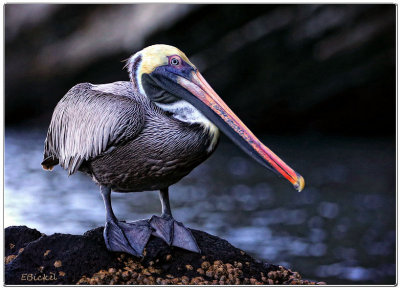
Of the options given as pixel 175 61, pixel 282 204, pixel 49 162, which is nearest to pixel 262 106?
pixel 282 204

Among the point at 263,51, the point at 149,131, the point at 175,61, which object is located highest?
the point at 263,51

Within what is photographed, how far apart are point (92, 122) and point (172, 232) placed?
711 mm

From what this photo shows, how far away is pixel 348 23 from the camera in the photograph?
8242mm

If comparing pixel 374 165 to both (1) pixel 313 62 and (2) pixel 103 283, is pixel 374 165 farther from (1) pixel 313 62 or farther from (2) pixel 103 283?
(2) pixel 103 283

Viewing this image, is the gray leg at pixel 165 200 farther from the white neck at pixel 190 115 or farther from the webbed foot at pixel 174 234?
the white neck at pixel 190 115

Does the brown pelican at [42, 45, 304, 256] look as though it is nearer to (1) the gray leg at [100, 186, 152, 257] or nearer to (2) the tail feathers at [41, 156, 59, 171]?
(1) the gray leg at [100, 186, 152, 257]

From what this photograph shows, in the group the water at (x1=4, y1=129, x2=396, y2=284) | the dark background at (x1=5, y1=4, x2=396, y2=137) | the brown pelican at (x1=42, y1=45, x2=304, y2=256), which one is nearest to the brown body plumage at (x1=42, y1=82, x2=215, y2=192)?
the brown pelican at (x1=42, y1=45, x2=304, y2=256)

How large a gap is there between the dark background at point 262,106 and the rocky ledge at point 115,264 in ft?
10.7

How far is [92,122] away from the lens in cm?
293

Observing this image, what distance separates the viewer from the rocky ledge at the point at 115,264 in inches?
113

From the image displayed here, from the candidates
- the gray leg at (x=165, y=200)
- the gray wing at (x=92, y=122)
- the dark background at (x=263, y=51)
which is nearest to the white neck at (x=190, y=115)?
the gray wing at (x=92, y=122)

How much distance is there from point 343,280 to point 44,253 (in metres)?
3.80

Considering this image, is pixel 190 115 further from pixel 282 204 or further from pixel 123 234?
pixel 282 204

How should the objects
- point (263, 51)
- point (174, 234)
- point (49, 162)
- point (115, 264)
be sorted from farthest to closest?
point (263, 51), point (49, 162), point (174, 234), point (115, 264)
